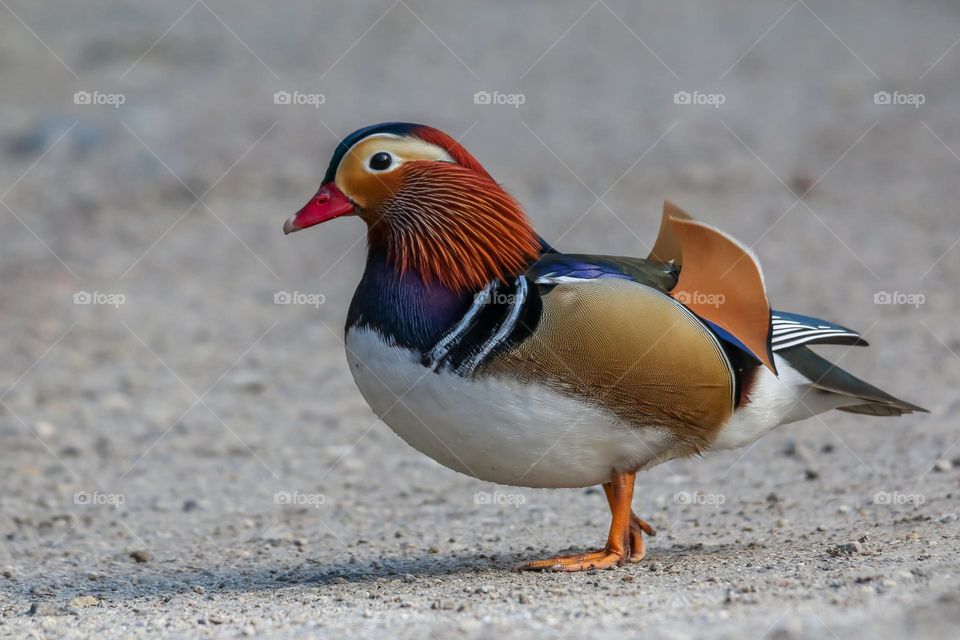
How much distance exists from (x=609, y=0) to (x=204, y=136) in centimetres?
664

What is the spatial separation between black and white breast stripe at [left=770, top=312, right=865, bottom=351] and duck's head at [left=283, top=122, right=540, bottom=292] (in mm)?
994

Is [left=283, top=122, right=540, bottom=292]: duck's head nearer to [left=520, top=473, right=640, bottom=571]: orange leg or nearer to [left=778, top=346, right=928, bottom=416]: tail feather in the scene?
[left=520, top=473, right=640, bottom=571]: orange leg

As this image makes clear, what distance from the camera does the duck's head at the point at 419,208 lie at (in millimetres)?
4668

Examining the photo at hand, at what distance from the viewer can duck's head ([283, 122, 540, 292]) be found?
15.3ft

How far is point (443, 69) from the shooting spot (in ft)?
50.3

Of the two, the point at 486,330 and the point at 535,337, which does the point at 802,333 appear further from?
the point at 486,330

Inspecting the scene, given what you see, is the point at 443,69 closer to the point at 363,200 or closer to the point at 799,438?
the point at 799,438

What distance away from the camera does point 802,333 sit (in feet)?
16.2

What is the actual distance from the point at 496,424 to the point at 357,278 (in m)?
7.00

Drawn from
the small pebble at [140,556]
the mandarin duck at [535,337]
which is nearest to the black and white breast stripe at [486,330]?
the mandarin duck at [535,337]

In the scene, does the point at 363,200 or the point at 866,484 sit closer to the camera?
the point at 363,200

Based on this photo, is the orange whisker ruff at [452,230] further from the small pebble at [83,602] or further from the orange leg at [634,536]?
the small pebble at [83,602]

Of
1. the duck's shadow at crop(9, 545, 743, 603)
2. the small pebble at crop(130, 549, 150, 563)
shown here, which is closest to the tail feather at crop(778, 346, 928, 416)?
the duck's shadow at crop(9, 545, 743, 603)

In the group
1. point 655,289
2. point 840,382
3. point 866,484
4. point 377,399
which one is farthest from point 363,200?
point 866,484
